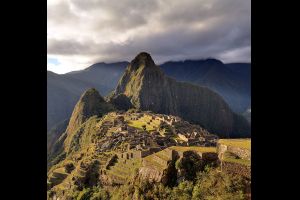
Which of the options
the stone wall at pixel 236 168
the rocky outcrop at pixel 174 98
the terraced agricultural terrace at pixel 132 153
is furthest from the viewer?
the rocky outcrop at pixel 174 98

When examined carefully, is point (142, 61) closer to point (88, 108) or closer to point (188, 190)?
point (88, 108)

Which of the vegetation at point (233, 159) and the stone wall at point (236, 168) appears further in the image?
the vegetation at point (233, 159)

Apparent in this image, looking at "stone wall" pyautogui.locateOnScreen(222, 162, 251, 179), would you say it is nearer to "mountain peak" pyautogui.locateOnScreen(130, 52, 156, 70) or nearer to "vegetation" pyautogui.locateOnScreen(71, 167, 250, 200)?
"vegetation" pyautogui.locateOnScreen(71, 167, 250, 200)

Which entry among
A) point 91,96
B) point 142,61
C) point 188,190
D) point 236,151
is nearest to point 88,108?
point 91,96

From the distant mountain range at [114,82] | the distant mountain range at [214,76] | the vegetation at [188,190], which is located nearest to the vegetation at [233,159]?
the vegetation at [188,190]

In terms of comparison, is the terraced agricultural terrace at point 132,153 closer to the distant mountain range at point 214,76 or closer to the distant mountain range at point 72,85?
the distant mountain range at point 72,85

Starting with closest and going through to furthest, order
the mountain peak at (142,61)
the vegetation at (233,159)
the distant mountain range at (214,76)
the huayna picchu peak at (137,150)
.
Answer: the vegetation at (233,159), the huayna picchu peak at (137,150), the mountain peak at (142,61), the distant mountain range at (214,76)
